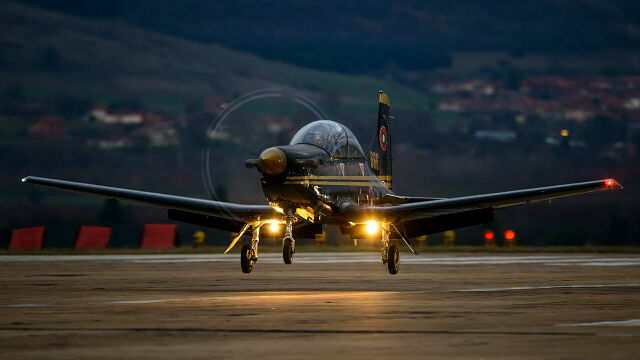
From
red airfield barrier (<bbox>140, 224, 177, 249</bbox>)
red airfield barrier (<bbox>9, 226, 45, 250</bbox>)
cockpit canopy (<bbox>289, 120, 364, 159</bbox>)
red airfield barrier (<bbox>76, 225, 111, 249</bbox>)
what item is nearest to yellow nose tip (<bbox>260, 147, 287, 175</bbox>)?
cockpit canopy (<bbox>289, 120, 364, 159</bbox>)

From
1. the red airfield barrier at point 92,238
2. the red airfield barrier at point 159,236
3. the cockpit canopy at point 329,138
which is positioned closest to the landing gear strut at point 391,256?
the cockpit canopy at point 329,138

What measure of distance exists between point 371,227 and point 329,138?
10.2ft

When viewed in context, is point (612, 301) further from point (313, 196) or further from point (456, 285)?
point (313, 196)

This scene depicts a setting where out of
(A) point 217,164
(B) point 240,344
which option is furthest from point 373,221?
(B) point 240,344

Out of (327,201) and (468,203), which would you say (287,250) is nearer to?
(327,201)

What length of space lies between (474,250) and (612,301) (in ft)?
94.0

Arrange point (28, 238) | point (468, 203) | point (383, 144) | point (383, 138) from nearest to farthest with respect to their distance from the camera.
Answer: point (468, 203) → point (383, 144) → point (383, 138) → point (28, 238)

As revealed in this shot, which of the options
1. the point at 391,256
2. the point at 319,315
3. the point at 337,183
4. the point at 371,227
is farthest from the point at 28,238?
the point at 319,315

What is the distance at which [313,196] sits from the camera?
25.4 meters

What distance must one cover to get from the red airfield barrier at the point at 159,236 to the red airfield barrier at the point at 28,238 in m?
5.03

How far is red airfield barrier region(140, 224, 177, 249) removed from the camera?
49.9 m

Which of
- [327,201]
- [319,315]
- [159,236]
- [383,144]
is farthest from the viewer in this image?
[159,236]

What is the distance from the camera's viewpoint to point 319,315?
1489 cm

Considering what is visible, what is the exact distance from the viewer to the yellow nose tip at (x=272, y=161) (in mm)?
23859
